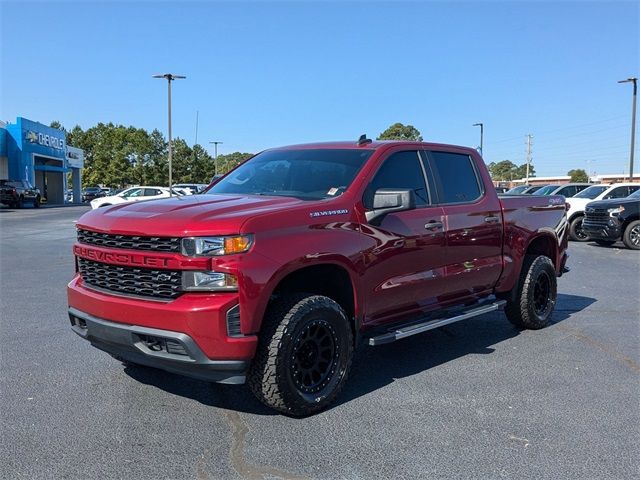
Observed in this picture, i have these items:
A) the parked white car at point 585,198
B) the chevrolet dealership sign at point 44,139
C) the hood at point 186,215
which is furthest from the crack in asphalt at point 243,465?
the chevrolet dealership sign at point 44,139

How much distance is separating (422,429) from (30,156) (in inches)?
1935

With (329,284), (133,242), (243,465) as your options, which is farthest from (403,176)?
(243,465)

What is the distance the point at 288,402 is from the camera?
3795 mm

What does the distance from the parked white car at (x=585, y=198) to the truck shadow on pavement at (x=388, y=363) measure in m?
11.3

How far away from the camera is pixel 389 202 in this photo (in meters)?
4.20

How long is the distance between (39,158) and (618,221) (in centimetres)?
4850

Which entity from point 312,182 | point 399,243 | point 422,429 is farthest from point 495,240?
point 422,429

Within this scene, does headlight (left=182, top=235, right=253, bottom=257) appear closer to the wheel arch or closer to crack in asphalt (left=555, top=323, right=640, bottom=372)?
the wheel arch

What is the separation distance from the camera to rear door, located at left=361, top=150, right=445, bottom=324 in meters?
4.42

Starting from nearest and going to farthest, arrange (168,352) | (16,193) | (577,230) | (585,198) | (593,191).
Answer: (168,352)
(577,230)
(585,198)
(593,191)
(16,193)

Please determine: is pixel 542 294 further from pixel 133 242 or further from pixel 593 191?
pixel 593 191

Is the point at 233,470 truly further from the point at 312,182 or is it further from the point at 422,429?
the point at 312,182

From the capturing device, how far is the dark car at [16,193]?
3625 cm

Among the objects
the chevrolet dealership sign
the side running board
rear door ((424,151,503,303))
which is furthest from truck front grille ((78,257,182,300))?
the chevrolet dealership sign
